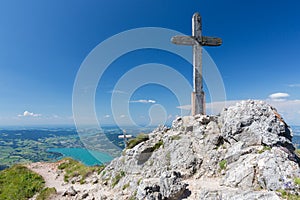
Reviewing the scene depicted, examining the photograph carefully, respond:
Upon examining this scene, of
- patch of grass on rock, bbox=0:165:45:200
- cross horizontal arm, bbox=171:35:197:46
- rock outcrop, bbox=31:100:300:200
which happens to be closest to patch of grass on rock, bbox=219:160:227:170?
rock outcrop, bbox=31:100:300:200

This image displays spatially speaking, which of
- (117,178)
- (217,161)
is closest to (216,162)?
(217,161)

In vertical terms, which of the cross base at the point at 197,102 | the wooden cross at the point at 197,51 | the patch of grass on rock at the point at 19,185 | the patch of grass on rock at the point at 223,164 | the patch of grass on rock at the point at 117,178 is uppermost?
the wooden cross at the point at 197,51

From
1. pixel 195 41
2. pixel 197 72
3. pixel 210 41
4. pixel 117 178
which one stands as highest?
pixel 210 41

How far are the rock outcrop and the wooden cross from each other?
91 centimetres

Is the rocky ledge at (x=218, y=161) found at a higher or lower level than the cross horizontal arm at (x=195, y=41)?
lower

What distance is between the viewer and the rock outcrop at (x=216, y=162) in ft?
19.0

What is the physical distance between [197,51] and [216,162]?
7.39m

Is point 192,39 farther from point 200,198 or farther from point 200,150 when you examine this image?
point 200,198

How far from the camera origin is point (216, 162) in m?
8.26

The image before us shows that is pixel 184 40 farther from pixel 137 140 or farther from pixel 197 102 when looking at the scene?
pixel 137 140

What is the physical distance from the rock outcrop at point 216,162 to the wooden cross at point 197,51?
91cm

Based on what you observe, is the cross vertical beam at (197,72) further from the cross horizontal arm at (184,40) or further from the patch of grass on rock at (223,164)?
the patch of grass on rock at (223,164)

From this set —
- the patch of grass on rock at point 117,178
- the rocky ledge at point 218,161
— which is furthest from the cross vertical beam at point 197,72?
the patch of grass on rock at point 117,178

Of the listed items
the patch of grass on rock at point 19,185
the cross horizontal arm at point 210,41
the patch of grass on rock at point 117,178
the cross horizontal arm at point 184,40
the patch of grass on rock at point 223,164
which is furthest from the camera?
the patch of grass on rock at point 19,185
